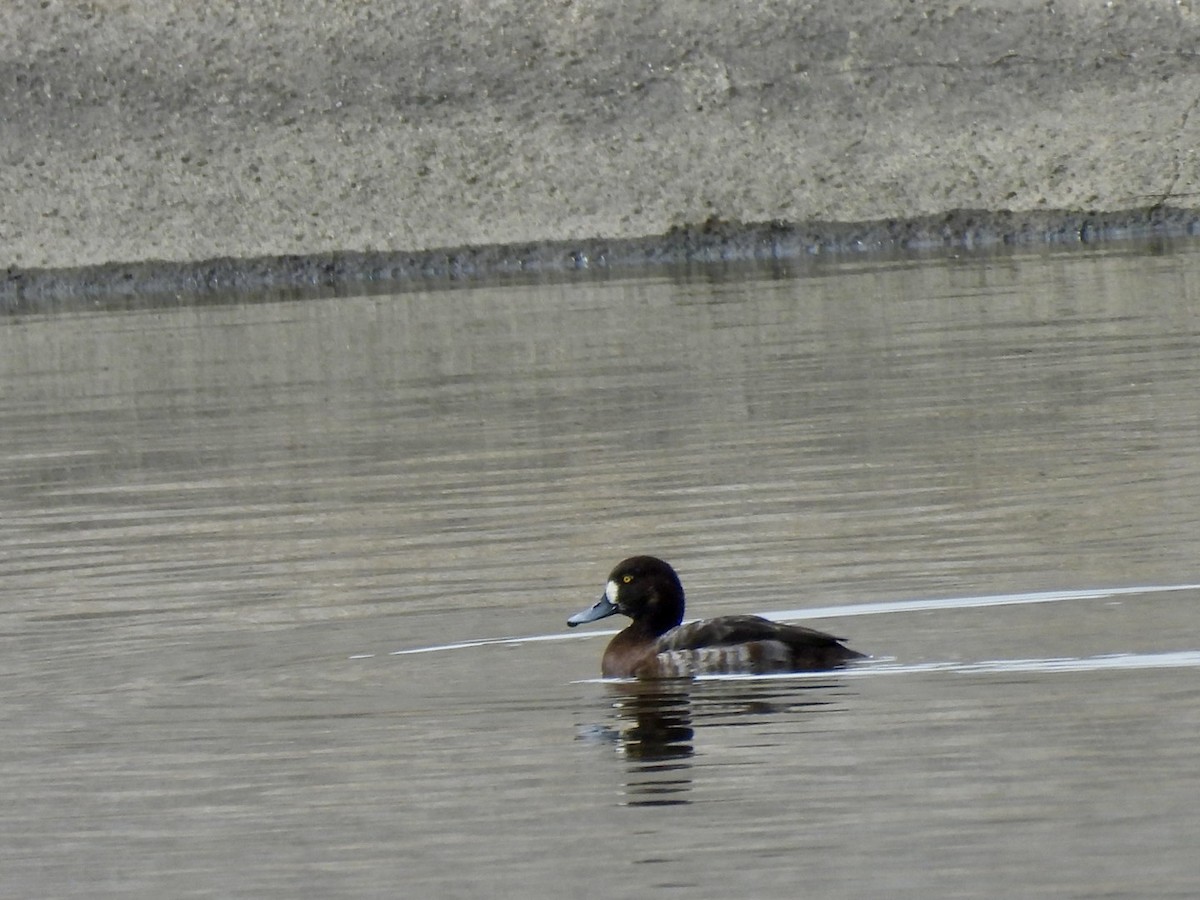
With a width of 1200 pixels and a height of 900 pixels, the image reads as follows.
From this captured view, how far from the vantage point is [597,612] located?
11.5 meters

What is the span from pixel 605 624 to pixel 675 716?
246cm

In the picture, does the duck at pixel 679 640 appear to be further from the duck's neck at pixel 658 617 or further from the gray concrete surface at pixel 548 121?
the gray concrete surface at pixel 548 121

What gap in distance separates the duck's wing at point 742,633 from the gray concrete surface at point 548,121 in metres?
37.5

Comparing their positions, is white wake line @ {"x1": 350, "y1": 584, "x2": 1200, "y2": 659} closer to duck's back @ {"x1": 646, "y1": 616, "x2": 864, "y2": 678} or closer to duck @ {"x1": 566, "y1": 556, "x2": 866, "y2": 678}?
duck @ {"x1": 566, "y1": 556, "x2": 866, "y2": 678}

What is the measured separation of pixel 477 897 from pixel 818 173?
46390mm

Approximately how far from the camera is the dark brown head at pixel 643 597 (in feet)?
37.6

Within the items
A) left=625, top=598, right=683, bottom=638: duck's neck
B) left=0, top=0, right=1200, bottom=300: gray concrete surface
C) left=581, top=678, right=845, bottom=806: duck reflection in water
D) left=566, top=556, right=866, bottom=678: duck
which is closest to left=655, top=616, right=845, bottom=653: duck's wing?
left=566, top=556, right=866, bottom=678: duck

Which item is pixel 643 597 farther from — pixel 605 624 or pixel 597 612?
pixel 605 624

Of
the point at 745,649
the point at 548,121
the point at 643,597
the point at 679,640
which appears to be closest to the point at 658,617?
the point at 643,597

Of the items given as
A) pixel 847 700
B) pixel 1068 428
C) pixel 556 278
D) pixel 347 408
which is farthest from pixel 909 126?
pixel 847 700

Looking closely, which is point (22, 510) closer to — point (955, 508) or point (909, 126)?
point (955, 508)

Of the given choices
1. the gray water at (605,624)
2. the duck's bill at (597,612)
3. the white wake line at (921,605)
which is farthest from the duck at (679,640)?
the white wake line at (921,605)

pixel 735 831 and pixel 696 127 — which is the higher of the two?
pixel 696 127

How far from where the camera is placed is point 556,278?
4394 cm
